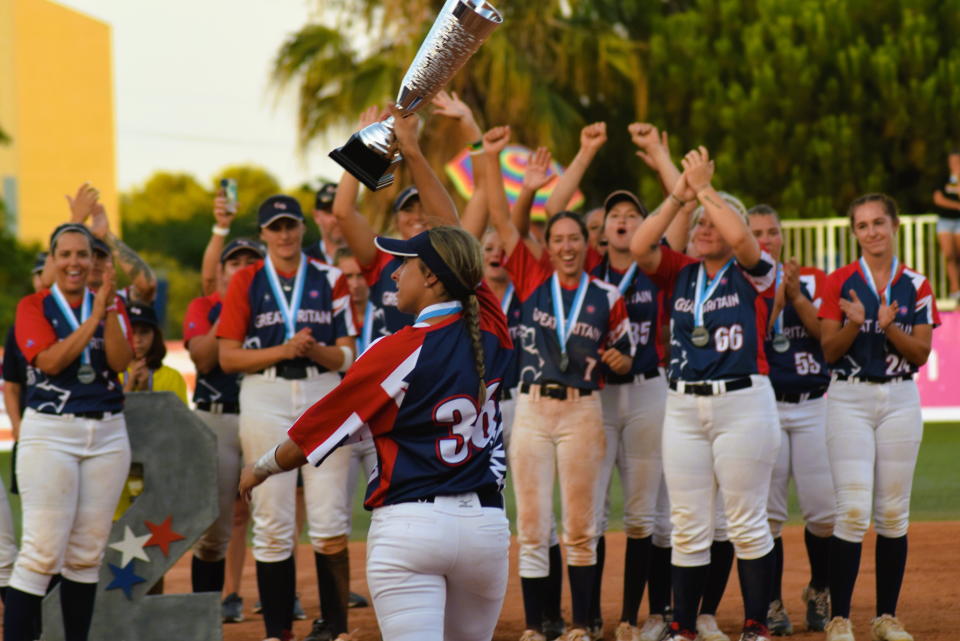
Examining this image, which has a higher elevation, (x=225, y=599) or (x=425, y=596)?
(x=425, y=596)

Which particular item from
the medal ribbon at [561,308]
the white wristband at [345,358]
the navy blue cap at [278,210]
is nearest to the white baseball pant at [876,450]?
the medal ribbon at [561,308]

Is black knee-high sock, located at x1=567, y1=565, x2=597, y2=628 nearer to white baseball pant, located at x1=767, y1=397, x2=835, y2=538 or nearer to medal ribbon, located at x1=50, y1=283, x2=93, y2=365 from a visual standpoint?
white baseball pant, located at x1=767, y1=397, x2=835, y2=538

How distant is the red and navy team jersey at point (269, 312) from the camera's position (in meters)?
7.50

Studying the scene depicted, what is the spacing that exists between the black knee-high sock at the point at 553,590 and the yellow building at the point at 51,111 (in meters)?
39.5

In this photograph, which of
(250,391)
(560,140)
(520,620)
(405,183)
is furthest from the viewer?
(560,140)

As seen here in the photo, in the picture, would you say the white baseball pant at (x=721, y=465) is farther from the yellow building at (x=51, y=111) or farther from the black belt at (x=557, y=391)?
the yellow building at (x=51, y=111)

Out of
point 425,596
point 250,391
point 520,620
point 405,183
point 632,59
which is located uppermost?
point 632,59

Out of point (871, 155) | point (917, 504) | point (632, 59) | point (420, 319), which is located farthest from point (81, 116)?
point (420, 319)

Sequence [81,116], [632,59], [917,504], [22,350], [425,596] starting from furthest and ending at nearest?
[81,116] < [632,59] < [917,504] < [22,350] < [425,596]

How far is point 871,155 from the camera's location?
26.4m

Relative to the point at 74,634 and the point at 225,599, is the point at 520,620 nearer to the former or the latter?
the point at 225,599

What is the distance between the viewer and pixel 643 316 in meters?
7.71

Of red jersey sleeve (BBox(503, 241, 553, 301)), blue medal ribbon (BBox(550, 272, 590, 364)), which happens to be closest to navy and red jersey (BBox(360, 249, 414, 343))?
red jersey sleeve (BBox(503, 241, 553, 301))

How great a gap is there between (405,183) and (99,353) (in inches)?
701
